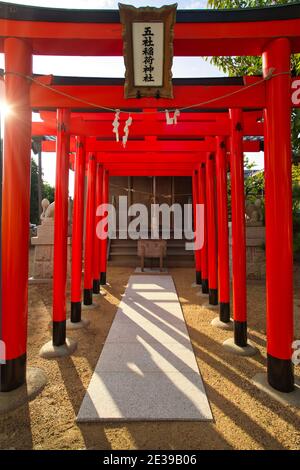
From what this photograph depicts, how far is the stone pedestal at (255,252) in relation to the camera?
8.05m

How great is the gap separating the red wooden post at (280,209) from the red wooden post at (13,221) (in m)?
2.63

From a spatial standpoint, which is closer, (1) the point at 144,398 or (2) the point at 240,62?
(1) the point at 144,398

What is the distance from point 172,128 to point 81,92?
1.68 m

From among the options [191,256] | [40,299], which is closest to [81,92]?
[40,299]

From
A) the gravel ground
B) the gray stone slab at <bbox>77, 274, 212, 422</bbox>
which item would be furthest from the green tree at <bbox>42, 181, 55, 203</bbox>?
the gravel ground

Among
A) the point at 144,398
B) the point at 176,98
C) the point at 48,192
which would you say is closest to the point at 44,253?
the point at 144,398

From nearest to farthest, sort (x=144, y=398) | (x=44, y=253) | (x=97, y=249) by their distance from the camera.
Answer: (x=144, y=398) < (x=97, y=249) < (x=44, y=253)

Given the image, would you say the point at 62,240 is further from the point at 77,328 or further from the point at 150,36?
the point at 150,36

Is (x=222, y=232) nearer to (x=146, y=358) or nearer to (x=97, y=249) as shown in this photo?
(x=146, y=358)

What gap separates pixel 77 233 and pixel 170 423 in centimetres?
330

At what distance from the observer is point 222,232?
4551 millimetres

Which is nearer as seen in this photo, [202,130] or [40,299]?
[202,130]

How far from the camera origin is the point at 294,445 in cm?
201

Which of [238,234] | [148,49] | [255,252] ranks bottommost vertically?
[255,252]
